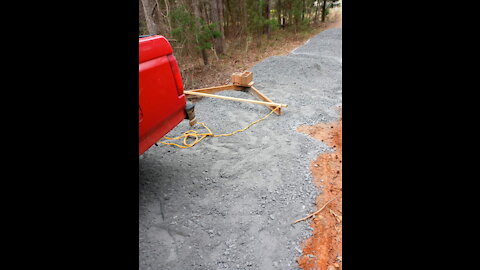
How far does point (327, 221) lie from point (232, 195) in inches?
45.1

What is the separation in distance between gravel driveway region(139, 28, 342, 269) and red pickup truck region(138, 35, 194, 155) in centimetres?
90

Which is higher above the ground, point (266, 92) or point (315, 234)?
point (266, 92)

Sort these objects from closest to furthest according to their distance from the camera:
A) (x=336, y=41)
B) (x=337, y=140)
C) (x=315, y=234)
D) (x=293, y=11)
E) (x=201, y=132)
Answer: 1. (x=315, y=234)
2. (x=337, y=140)
3. (x=201, y=132)
4. (x=336, y=41)
5. (x=293, y=11)

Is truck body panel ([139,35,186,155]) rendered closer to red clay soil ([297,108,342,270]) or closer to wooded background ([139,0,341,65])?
red clay soil ([297,108,342,270])

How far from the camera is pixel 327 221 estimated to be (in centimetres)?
291

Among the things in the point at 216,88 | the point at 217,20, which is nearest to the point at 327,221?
the point at 216,88

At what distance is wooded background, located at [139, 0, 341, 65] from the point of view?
26.3 ft

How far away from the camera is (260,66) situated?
980cm

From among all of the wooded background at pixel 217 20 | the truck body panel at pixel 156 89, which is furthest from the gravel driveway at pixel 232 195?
the wooded background at pixel 217 20

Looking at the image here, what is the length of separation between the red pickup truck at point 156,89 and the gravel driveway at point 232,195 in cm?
90

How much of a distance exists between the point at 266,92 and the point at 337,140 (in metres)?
3.04
